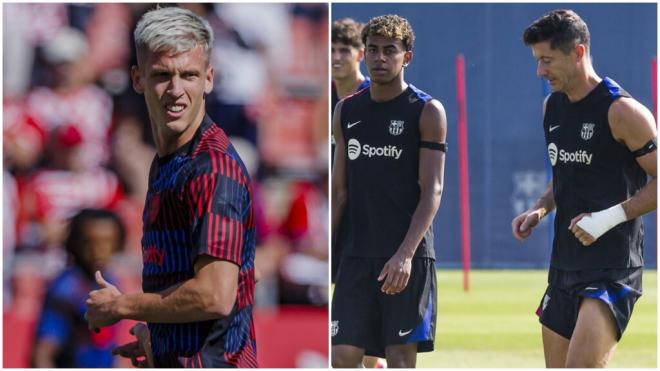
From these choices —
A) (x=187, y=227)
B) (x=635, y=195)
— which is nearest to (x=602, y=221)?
(x=635, y=195)

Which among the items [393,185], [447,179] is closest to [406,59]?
[393,185]

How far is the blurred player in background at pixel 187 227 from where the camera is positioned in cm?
307

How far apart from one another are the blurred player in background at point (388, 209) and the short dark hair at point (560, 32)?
69cm

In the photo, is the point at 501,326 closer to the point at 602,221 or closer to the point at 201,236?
the point at 602,221

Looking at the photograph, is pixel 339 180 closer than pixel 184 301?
No

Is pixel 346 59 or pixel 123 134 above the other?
pixel 346 59

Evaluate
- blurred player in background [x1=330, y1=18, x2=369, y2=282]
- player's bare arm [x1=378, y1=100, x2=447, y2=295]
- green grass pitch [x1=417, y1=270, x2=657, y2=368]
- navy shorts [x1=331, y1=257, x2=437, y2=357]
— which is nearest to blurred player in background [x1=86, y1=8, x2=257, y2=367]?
player's bare arm [x1=378, y1=100, x2=447, y2=295]

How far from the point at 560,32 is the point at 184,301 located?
2498 mm

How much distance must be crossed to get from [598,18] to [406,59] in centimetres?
1212

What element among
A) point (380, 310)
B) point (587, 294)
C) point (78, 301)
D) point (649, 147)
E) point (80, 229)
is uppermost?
point (649, 147)

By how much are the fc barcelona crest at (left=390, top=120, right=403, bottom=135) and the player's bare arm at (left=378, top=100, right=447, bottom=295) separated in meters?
0.10

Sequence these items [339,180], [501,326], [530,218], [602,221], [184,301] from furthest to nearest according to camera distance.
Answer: [501,326]
[339,180]
[530,218]
[602,221]
[184,301]

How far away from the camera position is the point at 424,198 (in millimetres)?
5367

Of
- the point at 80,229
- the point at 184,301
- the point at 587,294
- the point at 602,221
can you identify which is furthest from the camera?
the point at 80,229
